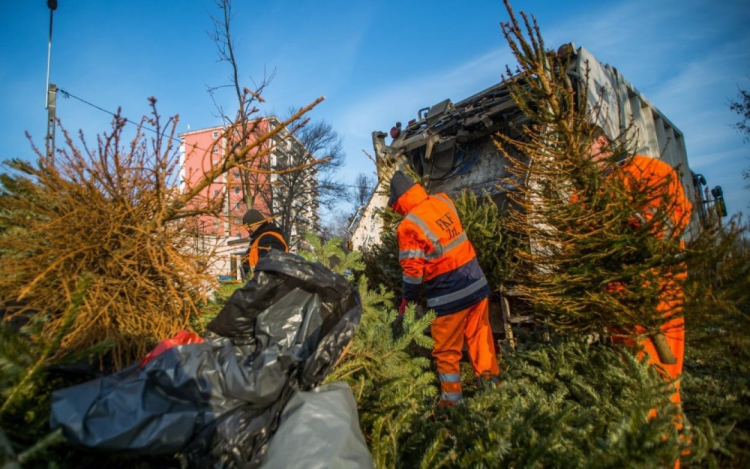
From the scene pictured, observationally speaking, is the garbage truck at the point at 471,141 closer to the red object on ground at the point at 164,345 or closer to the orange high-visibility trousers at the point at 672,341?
the orange high-visibility trousers at the point at 672,341

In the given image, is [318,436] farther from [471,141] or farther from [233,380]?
[471,141]

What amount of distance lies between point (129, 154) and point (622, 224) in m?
3.02

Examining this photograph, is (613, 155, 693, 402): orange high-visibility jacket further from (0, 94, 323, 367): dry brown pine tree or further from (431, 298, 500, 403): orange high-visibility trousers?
(0, 94, 323, 367): dry brown pine tree

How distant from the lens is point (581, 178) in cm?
245

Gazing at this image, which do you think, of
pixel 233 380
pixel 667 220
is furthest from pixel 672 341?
pixel 233 380

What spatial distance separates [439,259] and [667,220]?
5.74 feet

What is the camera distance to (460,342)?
11.4ft

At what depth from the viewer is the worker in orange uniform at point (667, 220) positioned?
2240mm

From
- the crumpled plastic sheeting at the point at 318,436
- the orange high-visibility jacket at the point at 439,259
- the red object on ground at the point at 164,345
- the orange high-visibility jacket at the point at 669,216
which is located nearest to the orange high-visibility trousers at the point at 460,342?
the orange high-visibility jacket at the point at 439,259

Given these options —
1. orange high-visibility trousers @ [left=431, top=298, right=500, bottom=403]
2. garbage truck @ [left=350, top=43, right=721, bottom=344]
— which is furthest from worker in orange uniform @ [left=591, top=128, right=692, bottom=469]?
garbage truck @ [left=350, top=43, right=721, bottom=344]

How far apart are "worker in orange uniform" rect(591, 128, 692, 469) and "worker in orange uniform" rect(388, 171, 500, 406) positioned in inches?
47.5

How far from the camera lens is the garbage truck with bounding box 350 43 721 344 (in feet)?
17.1

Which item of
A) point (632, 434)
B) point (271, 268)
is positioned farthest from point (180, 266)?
point (632, 434)

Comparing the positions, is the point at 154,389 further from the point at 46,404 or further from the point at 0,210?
the point at 0,210
